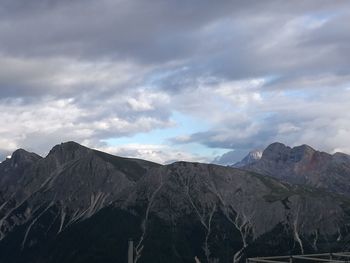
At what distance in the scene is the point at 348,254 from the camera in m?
123

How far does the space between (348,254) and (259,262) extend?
65.5 feet

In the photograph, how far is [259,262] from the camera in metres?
118
